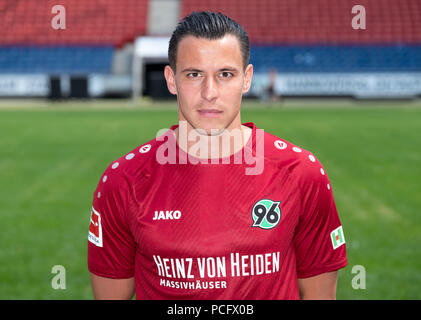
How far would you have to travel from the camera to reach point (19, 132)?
16406mm

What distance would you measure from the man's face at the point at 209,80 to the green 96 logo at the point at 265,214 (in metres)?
0.30

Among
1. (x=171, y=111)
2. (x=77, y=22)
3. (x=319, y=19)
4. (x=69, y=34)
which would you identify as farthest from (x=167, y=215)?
(x=77, y=22)

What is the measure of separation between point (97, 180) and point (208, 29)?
806cm

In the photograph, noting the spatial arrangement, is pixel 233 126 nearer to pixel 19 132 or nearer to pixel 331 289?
pixel 331 289

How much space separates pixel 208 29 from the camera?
177 centimetres

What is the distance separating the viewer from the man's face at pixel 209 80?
1.79 metres

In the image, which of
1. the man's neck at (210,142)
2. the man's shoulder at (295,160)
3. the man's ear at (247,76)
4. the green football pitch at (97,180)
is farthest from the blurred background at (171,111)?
the man's ear at (247,76)

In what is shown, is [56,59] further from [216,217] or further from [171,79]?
[216,217]

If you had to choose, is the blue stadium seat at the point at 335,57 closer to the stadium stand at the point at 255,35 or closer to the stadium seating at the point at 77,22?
the stadium stand at the point at 255,35

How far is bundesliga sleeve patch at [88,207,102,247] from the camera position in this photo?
2039 mm

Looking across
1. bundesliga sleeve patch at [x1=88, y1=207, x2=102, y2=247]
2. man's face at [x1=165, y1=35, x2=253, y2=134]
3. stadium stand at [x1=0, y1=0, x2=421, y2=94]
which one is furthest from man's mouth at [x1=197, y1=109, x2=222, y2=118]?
stadium stand at [x1=0, y1=0, x2=421, y2=94]

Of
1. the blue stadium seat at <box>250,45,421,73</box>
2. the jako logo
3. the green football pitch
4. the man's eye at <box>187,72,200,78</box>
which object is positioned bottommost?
the green football pitch

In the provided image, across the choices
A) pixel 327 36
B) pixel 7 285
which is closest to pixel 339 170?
pixel 7 285

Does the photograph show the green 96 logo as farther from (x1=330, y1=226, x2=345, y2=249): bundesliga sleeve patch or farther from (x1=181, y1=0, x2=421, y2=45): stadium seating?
(x1=181, y1=0, x2=421, y2=45): stadium seating
